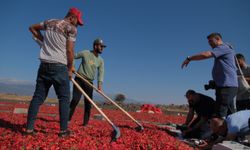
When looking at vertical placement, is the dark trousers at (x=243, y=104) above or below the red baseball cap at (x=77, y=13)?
below

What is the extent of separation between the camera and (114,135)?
18.0 feet

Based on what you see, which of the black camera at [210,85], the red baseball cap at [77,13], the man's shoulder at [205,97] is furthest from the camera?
the man's shoulder at [205,97]

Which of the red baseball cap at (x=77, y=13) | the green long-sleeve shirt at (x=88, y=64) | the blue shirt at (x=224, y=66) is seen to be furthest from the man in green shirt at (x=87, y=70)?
the blue shirt at (x=224, y=66)

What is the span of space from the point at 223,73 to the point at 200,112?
1.41m

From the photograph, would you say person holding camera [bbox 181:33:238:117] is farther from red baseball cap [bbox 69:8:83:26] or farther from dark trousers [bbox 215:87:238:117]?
red baseball cap [bbox 69:8:83:26]

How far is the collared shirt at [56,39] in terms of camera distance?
498cm

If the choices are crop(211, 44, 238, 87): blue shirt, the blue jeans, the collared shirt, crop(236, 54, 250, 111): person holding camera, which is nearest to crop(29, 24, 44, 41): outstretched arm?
the collared shirt

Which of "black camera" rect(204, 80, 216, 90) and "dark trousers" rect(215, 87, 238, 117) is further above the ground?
"black camera" rect(204, 80, 216, 90)

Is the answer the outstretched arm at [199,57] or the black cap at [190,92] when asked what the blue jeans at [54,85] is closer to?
the outstretched arm at [199,57]

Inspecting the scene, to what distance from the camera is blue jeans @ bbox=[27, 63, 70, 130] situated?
493 centimetres

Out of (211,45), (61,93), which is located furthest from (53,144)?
(211,45)

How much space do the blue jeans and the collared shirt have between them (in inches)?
4.8

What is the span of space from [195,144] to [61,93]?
291cm

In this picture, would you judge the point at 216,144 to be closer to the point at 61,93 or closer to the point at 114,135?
the point at 114,135
